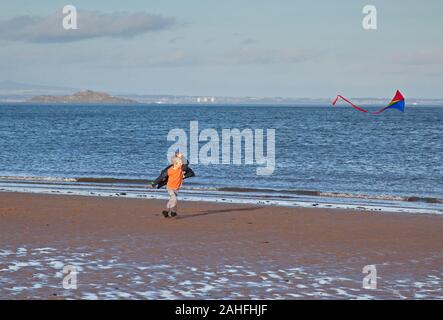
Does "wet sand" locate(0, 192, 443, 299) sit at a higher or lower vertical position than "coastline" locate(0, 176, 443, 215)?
higher

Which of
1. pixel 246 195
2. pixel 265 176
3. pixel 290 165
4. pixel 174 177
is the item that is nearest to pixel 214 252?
pixel 174 177

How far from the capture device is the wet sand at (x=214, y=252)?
1072 centimetres

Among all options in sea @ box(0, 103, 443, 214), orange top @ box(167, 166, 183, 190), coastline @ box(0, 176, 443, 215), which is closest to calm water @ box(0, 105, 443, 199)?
sea @ box(0, 103, 443, 214)

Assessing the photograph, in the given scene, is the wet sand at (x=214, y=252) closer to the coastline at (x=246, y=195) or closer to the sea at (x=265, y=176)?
the coastline at (x=246, y=195)

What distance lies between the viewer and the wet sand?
10719mm

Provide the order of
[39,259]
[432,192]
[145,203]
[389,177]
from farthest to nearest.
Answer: [389,177]
[432,192]
[145,203]
[39,259]

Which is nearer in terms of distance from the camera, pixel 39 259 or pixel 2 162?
pixel 39 259

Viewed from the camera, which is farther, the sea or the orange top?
the sea

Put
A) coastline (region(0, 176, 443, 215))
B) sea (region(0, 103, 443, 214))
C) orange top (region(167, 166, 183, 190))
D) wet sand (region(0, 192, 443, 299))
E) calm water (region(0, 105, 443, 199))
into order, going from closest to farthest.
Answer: wet sand (region(0, 192, 443, 299)) → orange top (region(167, 166, 183, 190)) → coastline (region(0, 176, 443, 215)) → sea (region(0, 103, 443, 214)) → calm water (region(0, 105, 443, 199))

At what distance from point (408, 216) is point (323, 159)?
29.4m

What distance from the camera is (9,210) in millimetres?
19906

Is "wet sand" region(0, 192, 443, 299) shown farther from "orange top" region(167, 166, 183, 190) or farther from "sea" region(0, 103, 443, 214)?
"sea" region(0, 103, 443, 214)

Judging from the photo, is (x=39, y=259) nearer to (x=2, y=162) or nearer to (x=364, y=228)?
(x=364, y=228)

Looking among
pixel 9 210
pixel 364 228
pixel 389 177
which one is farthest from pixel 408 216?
pixel 389 177
